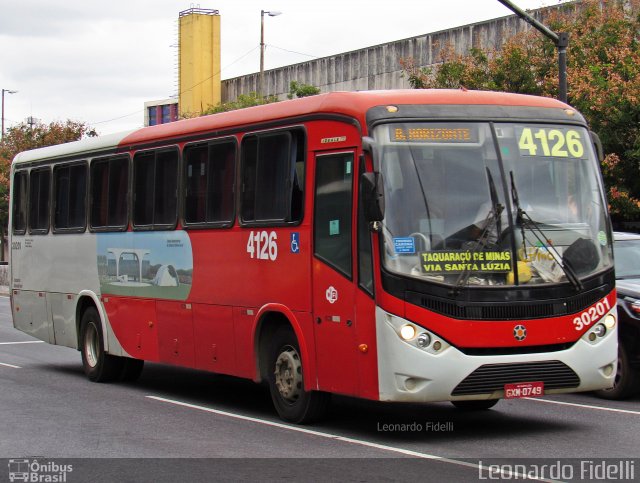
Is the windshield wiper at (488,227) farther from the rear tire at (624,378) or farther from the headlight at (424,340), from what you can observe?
the rear tire at (624,378)

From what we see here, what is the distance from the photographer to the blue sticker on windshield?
33.0 feet

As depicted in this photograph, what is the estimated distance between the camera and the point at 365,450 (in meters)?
9.86

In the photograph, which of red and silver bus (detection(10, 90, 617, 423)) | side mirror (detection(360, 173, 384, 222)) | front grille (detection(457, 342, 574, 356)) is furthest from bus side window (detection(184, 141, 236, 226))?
front grille (detection(457, 342, 574, 356))

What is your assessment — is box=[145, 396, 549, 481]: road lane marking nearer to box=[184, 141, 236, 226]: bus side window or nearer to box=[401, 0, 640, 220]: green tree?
box=[184, 141, 236, 226]: bus side window

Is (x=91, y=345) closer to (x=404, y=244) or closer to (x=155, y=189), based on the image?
(x=155, y=189)

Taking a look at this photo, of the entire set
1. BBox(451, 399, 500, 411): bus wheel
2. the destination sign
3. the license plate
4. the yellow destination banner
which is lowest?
BBox(451, 399, 500, 411): bus wheel

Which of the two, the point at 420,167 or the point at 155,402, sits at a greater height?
the point at 420,167

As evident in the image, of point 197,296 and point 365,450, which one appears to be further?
point 197,296

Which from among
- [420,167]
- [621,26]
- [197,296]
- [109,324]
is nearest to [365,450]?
[420,167]

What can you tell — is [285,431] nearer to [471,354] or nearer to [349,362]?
[349,362]

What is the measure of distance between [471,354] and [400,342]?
644 mm

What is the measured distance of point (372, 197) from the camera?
9.94 metres

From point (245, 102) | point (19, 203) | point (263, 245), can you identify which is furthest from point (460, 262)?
point (245, 102)

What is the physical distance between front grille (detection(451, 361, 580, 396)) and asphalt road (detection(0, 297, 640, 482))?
51cm
